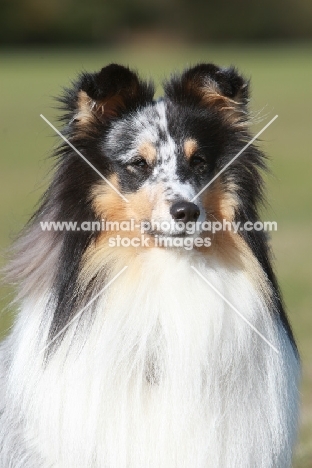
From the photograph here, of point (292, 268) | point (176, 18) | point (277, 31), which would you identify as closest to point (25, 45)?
point (176, 18)

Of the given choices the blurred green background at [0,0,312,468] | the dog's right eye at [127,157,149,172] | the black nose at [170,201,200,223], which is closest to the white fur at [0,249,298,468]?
the black nose at [170,201,200,223]

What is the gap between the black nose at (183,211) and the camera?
14.0 ft

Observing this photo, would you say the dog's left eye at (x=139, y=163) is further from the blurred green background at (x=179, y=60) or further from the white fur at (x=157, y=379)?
the blurred green background at (x=179, y=60)

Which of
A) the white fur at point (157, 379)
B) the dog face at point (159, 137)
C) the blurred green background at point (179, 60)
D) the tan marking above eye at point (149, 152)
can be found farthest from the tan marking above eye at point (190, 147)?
the blurred green background at point (179, 60)

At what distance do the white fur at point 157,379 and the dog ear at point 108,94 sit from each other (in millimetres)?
821

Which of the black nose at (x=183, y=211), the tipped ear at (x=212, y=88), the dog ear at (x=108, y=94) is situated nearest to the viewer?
the black nose at (x=183, y=211)

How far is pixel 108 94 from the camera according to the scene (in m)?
4.57

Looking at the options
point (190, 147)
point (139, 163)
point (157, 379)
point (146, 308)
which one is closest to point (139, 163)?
point (139, 163)

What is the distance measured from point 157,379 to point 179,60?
117 ft

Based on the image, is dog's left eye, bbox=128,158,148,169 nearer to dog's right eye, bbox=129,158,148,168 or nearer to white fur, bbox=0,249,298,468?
dog's right eye, bbox=129,158,148,168

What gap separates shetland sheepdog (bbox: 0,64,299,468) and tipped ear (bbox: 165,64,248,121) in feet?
0.04

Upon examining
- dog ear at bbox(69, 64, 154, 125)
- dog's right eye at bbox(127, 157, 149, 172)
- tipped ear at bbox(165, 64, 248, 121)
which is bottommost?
dog's right eye at bbox(127, 157, 149, 172)

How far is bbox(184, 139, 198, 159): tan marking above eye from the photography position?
4.52 meters

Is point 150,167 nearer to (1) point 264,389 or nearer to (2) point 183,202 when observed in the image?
(2) point 183,202
